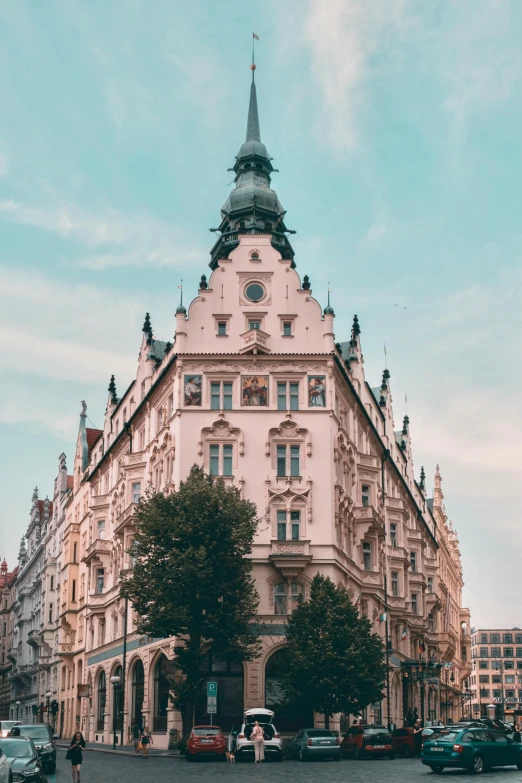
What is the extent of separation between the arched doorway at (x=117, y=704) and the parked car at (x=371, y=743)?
21.1m

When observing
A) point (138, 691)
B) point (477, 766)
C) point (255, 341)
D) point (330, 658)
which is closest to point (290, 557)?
point (330, 658)

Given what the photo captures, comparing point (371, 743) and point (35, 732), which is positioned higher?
point (35, 732)

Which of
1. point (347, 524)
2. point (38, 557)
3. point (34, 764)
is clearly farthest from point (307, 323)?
point (38, 557)

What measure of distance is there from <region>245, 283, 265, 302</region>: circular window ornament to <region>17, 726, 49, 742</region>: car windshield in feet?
92.0

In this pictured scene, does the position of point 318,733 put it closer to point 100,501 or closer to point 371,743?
point 371,743

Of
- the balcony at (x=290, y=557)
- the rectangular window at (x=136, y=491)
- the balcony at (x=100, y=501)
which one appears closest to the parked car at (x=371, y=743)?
the balcony at (x=290, y=557)

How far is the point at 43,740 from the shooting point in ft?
122

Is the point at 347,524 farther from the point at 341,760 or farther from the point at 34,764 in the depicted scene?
the point at 34,764

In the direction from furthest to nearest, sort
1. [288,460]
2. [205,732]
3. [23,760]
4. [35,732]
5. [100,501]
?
1. [100,501]
2. [288,460]
3. [205,732]
4. [35,732]
5. [23,760]

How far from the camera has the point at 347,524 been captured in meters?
59.8

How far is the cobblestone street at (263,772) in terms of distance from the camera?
99.7ft

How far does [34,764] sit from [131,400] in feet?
149

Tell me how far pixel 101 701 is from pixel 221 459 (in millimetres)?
23836

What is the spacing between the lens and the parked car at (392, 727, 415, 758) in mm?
45719
